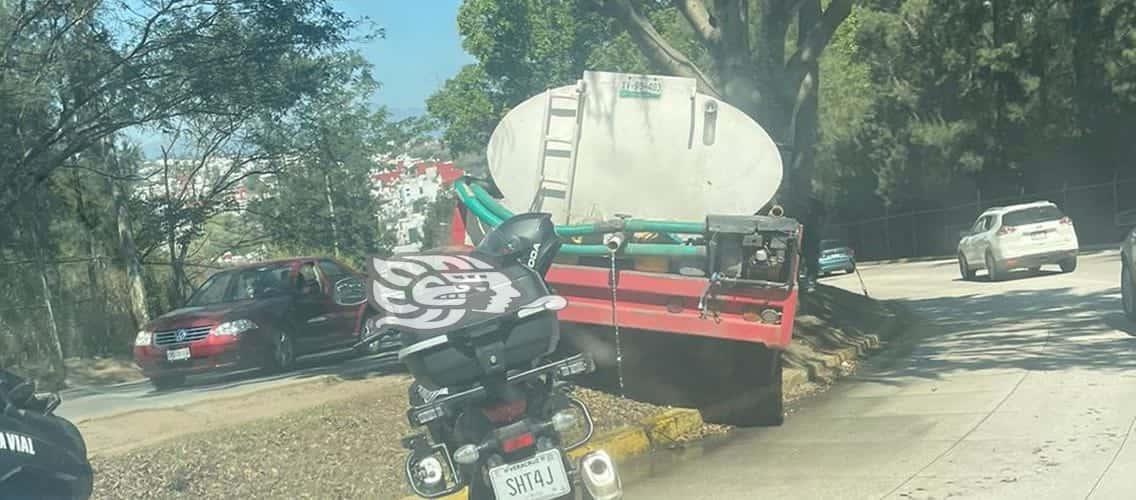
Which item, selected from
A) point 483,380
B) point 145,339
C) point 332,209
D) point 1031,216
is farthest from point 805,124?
point 332,209

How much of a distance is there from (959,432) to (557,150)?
150 inches

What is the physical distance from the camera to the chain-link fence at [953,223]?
3928 cm

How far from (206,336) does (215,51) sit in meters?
3.68

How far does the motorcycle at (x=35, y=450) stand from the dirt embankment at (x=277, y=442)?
2729 mm

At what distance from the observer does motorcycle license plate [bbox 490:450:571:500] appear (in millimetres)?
4805

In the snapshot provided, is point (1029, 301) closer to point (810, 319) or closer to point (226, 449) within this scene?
point (810, 319)

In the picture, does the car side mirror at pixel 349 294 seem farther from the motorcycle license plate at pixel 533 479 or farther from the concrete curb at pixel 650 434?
the concrete curb at pixel 650 434

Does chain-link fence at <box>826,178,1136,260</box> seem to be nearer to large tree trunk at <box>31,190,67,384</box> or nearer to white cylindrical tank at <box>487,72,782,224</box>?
large tree trunk at <box>31,190,67,384</box>

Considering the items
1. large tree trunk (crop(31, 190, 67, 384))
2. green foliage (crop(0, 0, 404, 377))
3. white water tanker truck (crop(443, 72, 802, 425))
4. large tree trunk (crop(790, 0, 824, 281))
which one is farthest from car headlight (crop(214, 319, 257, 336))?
large tree trunk (crop(790, 0, 824, 281))

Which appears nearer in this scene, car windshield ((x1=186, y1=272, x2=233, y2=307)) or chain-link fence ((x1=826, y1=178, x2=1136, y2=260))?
car windshield ((x1=186, y1=272, x2=233, y2=307))

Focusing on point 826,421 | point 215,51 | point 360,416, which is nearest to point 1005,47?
point 215,51

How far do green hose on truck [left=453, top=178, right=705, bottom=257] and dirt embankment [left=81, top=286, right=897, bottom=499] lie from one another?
1305 mm

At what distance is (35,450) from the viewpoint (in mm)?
4344

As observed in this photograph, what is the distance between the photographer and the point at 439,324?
4.86 m
